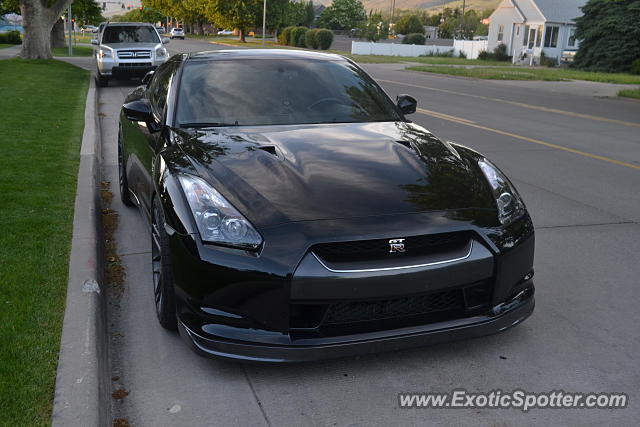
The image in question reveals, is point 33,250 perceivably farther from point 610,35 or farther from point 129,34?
point 610,35

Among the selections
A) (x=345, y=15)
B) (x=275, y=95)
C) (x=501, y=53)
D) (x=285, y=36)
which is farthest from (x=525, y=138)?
(x=345, y=15)

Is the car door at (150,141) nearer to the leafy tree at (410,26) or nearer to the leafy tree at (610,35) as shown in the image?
the leafy tree at (610,35)

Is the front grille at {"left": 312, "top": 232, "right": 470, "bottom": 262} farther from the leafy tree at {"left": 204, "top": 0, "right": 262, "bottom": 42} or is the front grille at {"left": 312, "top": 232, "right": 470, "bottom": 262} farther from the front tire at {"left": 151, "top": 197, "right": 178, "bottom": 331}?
the leafy tree at {"left": 204, "top": 0, "right": 262, "bottom": 42}

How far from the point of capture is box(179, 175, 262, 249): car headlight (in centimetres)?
339

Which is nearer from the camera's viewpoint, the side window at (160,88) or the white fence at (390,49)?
the side window at (160,88)

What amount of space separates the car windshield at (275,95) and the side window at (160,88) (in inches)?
9.8

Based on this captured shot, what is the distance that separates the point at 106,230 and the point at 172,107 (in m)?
1.77

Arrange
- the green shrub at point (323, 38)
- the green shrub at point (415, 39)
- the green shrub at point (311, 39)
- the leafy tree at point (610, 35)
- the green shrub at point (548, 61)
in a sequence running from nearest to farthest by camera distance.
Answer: the leafy tree at point (610, 35), the green shrub at point (548, 61), the green shrub at point (323, 38), the green shrub at point (311, 39), the green shrub at point (415, 39)

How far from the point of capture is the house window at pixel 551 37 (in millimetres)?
52322

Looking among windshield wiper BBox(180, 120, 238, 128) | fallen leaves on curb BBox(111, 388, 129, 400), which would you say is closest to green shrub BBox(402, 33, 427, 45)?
windshield wiper BBox(180, 120, 238, 128)

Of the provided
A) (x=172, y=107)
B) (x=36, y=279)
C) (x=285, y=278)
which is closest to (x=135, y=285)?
(x=36, y=279)

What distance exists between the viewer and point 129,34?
2181cm

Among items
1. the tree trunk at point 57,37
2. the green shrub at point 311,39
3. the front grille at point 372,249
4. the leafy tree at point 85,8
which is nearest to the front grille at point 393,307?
the front grille at point 372,249

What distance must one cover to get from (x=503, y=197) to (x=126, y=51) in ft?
59.9
